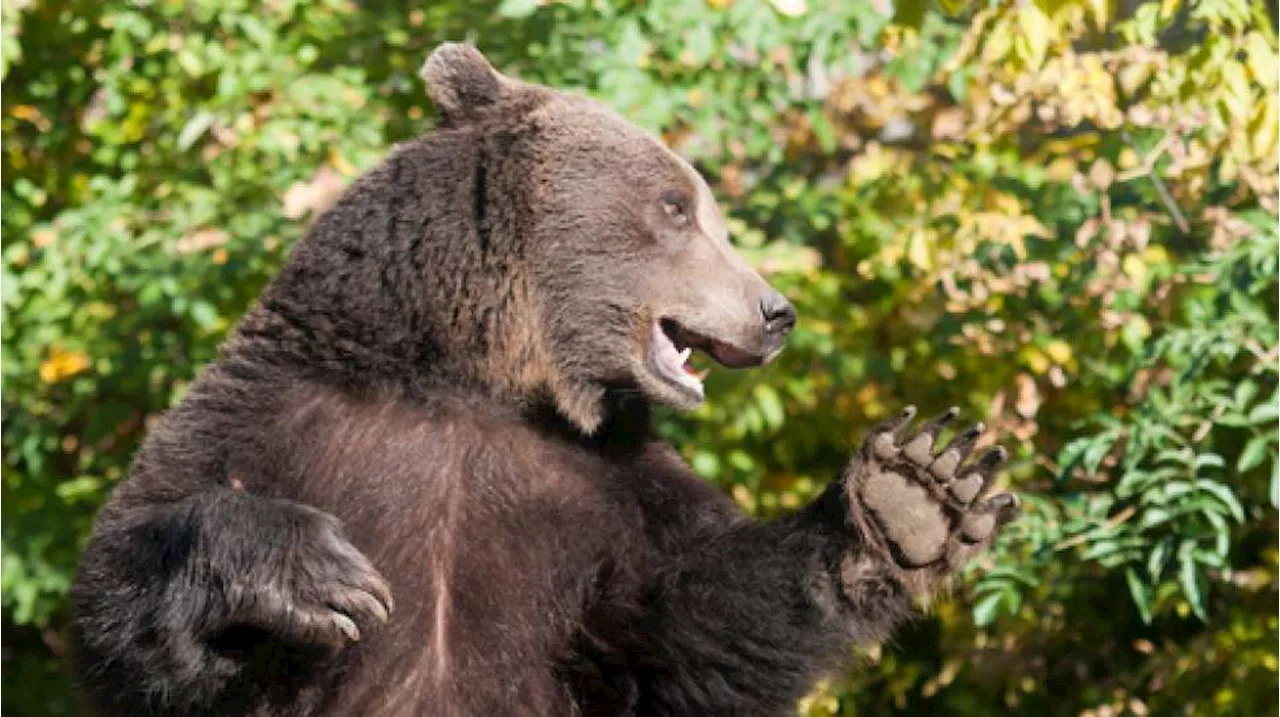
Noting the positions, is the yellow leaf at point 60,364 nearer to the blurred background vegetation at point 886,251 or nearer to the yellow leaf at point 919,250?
the blurred background vegetation at point 886,251

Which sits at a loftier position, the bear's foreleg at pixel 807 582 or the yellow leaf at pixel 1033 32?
the yellow leaf at pixel 1033 32

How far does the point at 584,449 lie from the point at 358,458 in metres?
0.55

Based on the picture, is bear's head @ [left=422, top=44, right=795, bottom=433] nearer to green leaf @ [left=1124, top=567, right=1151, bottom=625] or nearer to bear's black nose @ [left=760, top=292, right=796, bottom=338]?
bear's black nose @ [left=760, top=292, right=796, bottom=338]

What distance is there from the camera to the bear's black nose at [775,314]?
5.29 m

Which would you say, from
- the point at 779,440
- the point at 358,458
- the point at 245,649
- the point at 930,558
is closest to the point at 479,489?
the point at 358,458

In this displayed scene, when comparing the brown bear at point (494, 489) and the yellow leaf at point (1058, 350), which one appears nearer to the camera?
the brown bear at point (494, 489)

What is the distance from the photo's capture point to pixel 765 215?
8102 mm

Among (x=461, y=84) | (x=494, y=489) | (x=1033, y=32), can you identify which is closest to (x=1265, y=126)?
(x=1033, y=32)

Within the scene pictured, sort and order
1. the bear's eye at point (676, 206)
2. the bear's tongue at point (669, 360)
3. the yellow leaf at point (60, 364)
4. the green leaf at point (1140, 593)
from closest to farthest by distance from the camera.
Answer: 1. the bear's tongue at point (669, 360)
2. the bear's eye at point (676, 206)
3. the green leaf at point (1140, 593)
4. the yellow leaf at point (60, 364)

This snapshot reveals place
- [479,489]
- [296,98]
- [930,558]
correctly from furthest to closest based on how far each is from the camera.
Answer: [296,98], [479,489], [930,558]

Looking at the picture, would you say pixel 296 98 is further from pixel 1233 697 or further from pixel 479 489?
pixel 1233 697

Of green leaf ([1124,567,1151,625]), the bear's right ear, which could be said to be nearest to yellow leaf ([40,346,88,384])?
the bear's right ear

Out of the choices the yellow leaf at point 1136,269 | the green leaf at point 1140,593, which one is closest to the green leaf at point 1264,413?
the green leaf at point 1140,593

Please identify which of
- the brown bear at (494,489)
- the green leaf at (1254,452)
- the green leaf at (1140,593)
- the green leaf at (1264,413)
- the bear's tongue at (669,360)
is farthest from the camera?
the green leaf at (1140,593)
